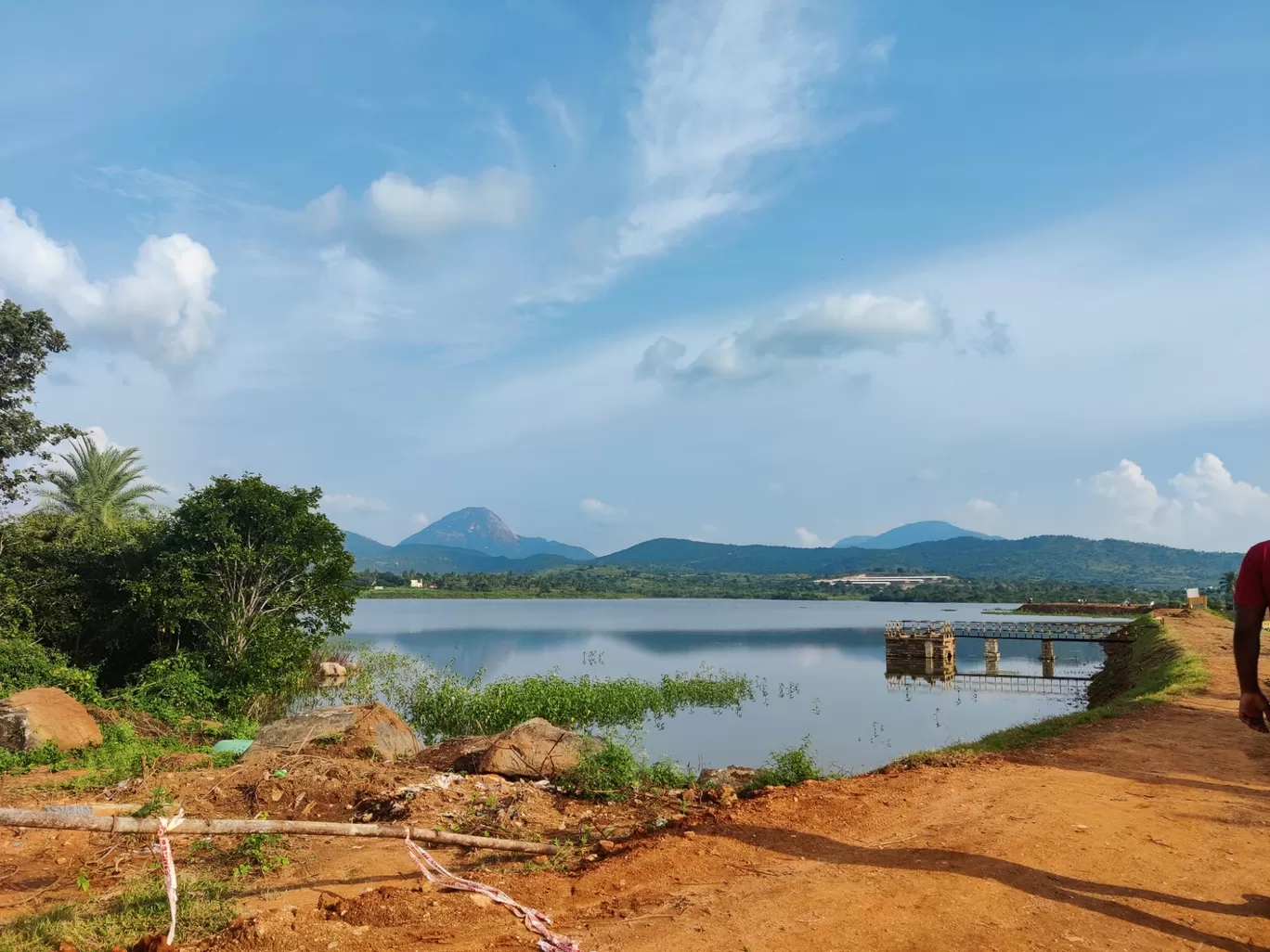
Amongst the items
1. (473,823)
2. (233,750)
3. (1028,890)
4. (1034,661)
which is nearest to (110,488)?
(233,750)

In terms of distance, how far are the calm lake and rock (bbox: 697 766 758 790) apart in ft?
13.2

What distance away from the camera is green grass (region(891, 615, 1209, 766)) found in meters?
10.2

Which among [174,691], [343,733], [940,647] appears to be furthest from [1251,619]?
[940,647]

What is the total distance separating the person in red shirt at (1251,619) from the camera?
4648 mm

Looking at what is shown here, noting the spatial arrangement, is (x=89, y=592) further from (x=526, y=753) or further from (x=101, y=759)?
(x=526, y=753)

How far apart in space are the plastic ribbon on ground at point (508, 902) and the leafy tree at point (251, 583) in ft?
47.0

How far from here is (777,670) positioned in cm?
3553

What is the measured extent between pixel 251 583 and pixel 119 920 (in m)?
15.7

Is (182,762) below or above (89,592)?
below

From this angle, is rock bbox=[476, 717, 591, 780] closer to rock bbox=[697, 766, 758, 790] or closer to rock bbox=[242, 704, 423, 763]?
rock bbox=[697, 766, 758, 790]

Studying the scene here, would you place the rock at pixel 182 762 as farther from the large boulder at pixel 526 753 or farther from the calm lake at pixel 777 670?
the calm lake at pixel 777 670

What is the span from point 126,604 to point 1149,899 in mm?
20921

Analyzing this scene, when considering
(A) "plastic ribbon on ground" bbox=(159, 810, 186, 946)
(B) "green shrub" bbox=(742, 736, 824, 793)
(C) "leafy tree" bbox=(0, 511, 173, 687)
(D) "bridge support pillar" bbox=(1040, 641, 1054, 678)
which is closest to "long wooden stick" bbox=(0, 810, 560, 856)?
(A) "plastic ribbon on ground" bbox=(159, 810, 186, 946)

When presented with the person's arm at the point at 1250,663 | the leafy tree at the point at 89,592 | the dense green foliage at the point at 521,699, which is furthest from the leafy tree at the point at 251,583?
the person's arm at the point at 1250,663
